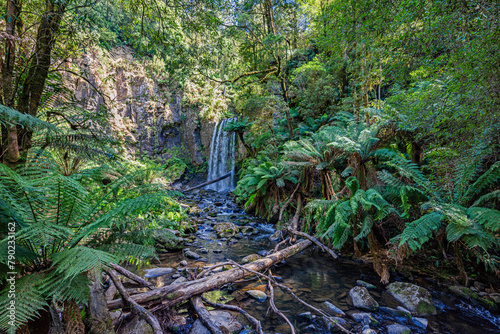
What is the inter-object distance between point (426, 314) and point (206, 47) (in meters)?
5.42

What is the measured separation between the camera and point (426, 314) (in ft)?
7.64

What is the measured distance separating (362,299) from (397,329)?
45cm

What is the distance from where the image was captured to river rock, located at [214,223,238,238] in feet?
16.7

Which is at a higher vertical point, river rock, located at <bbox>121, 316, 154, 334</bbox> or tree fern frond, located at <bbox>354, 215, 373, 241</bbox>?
tree fern frond, located at <bbox>354, 215, 373, 241</bbox>

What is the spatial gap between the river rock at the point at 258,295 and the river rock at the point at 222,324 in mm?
497

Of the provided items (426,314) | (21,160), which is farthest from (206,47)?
(426,314)

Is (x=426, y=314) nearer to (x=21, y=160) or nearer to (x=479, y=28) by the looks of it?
(x=479, y=28)

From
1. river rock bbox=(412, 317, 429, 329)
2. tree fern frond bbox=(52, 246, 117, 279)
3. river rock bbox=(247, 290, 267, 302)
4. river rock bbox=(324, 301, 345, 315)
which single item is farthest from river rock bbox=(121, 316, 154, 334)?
river rock bbox=(412, 317, 429, 329)

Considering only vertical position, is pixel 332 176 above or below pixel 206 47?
below

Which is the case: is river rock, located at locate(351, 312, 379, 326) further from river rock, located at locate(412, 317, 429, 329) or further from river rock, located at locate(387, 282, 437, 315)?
river rock, located at locate(387, 282, 437, 315)

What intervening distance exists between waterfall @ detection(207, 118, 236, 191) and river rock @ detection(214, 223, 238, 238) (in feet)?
24.1

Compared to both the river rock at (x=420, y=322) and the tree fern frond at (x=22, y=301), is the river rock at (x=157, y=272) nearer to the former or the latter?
the tree fern frond at (x=22, y=301)

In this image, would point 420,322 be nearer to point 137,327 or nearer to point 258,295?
point 258,295

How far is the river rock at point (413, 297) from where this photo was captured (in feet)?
7.76
